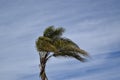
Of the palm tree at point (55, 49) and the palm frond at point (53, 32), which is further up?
the palm frond at point (53, 32)

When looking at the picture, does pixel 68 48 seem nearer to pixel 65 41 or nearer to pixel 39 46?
pixel 65 41

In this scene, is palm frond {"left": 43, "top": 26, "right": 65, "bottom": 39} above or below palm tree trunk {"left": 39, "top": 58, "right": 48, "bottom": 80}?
above

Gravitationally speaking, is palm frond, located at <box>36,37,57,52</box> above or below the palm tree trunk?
above

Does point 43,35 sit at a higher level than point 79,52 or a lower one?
higher

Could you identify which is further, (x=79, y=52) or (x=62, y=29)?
(x=62, y=29)

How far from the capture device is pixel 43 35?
754 inches

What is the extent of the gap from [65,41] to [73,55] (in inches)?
33.7

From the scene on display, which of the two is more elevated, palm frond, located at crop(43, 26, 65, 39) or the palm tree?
palm frond, located at crop(43, 26, 65, 39)

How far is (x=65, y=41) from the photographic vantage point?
18.3 meters

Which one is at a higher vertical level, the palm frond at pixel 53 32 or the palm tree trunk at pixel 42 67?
the palm frond at pixel 53 32

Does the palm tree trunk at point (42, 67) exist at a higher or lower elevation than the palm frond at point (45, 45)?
lower

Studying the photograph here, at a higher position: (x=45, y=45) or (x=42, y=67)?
(x=45, y=45)

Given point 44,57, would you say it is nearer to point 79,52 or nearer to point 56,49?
point 56,49

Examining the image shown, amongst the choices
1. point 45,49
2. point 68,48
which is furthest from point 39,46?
point 68,48
